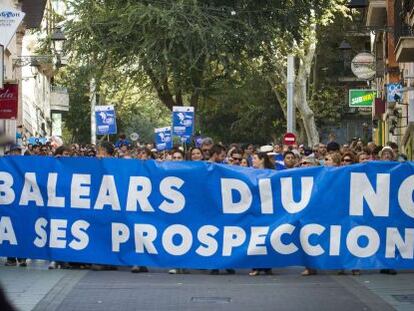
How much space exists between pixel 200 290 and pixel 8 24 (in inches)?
317

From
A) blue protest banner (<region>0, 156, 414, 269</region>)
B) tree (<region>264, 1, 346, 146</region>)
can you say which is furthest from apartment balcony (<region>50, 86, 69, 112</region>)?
blue protest banner (<region>0, 156, 414, 269</region>)

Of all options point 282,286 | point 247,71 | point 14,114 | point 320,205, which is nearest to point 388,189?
point 320,205

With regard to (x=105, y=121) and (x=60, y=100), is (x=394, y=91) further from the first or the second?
(x=60, y=100)

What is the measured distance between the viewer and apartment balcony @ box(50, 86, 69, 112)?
6581 cm

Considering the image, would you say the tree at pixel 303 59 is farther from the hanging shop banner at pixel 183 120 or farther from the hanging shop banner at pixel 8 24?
the hanging shop banner at pixel 8 24

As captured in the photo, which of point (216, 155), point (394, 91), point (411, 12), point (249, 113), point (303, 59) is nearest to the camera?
point (216, 155)

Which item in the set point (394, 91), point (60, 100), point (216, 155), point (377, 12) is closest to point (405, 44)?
point (394, 91)

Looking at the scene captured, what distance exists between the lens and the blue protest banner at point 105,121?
37.9m

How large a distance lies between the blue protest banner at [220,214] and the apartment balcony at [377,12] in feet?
82.6

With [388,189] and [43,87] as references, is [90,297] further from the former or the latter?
[43,87]

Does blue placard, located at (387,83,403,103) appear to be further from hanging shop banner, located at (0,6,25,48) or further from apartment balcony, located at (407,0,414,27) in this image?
hanging shop banner, located at (0,6,25,48)

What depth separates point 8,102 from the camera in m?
21.5

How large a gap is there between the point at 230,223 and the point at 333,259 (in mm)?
1230

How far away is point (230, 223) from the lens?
447 inches
